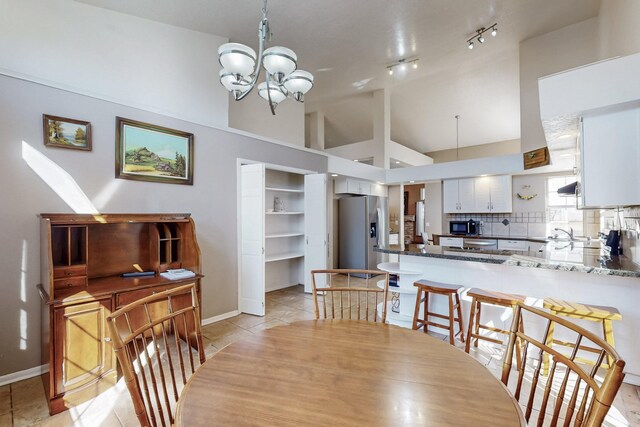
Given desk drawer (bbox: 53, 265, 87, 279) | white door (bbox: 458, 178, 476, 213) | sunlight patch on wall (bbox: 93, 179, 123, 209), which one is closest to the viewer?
desk drawer (bbox: 53, 265, 87, 279)

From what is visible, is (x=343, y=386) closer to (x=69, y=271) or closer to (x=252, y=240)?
(x=69, y=271)

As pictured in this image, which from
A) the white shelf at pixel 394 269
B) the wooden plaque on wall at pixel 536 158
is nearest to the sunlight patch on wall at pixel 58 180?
the white shelf at pixel 394 269

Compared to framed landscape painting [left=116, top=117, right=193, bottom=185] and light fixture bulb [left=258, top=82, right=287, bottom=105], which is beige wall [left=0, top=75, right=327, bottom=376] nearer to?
framed landscape painting [left=116, top=117, right=193, bottom=185]

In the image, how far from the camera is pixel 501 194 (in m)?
5.74

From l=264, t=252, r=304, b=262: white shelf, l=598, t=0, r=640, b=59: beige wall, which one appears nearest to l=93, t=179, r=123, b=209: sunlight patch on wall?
l=264, t=252, r=304, b=262: white shelf

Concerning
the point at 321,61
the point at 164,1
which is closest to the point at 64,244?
the point at 164,1

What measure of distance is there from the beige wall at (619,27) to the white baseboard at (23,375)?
5.13m

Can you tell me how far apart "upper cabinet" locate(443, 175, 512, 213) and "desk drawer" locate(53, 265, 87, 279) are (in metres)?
5.90

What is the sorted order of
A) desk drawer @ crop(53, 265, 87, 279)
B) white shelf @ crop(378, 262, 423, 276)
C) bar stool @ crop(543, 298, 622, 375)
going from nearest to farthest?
1. bar stool @ crop(543, 298, 622, 375)
2. desk drawer @ crop(53, 265, 87, 279)
3. white shelf @ crop(378, 262, 423, 276)

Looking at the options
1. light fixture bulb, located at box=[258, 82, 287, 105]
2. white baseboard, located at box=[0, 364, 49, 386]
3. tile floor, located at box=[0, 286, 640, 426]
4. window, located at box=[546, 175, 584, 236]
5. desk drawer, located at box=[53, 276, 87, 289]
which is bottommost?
tile floor, located at box=[0, 286, 640, 426]

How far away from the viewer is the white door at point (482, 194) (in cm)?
583

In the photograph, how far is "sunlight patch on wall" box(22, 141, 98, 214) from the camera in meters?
2.35

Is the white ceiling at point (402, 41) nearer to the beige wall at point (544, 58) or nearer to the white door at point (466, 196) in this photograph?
the beige wall at point (544, 58)

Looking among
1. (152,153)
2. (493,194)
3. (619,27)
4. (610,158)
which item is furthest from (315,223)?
(619,27)
